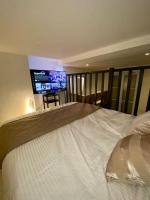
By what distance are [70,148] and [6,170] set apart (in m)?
0.48

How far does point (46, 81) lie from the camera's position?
2.79 m

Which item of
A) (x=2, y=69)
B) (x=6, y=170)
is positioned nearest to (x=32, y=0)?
(x=6, y=170)

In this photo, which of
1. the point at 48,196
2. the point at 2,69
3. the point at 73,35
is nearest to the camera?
the point at 48,196

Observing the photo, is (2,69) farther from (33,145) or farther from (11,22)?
(33,145)

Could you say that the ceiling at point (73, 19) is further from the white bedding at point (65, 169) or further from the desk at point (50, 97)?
the desk at point (50, 97)

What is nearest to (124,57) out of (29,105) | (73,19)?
(73,19)

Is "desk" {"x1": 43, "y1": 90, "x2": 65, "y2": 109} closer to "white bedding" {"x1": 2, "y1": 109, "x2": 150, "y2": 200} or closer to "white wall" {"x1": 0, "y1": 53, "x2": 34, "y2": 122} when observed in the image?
"white wall" {"x1": 0, "y1": 53, "x2": 34, "y2": 122}

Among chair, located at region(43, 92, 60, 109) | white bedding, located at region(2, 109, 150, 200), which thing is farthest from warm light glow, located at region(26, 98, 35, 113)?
white bedding, located at region(2, 109, 150, 200)

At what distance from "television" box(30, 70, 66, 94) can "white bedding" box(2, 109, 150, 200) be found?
6.59 ft

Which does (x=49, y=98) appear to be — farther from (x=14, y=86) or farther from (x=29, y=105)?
(x=14, y=86)

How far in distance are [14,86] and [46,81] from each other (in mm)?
881

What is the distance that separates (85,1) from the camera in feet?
2.75

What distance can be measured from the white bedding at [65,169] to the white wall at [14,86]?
2.19 meters

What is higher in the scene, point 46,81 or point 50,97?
point 46,81
